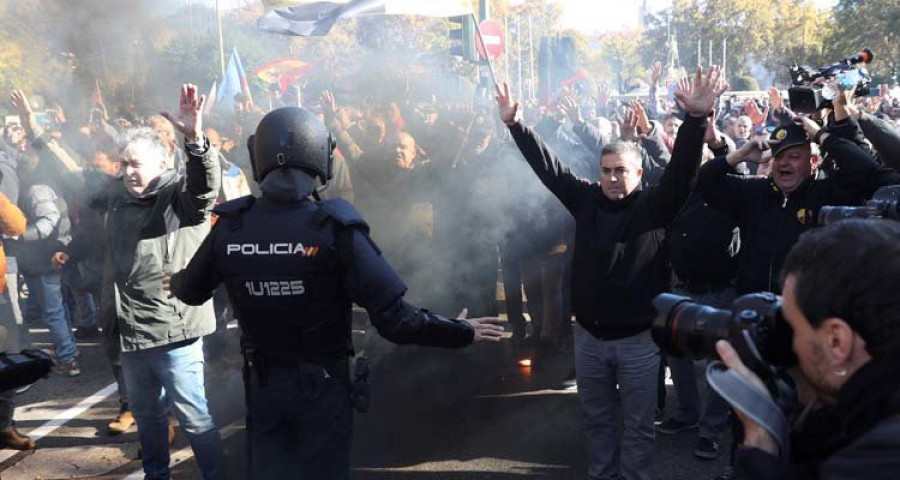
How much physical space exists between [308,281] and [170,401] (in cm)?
153

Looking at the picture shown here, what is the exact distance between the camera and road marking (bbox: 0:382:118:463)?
4709 mm

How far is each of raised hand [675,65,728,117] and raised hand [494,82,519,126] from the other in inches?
33.9

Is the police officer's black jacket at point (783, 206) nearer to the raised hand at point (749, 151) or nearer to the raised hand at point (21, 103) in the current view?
the raised hand at point (749, 151)

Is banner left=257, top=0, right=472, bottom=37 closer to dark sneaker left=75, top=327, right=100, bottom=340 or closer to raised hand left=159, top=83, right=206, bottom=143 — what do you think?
dark sneaker left=75, top=327, right=100, bottom=340

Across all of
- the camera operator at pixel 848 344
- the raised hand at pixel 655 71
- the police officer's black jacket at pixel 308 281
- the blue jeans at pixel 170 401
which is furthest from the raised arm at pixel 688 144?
the raised hand at pixel 655 71

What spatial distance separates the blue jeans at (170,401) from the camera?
366cm

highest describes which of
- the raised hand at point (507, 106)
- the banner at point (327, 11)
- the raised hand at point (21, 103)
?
the banner at point (327, 11)

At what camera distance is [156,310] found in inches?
Result: 147

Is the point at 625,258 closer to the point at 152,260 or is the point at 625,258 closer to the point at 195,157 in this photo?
the point at 195,157

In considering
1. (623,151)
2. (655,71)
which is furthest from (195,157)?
(655,71)

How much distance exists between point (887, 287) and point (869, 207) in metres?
1.79

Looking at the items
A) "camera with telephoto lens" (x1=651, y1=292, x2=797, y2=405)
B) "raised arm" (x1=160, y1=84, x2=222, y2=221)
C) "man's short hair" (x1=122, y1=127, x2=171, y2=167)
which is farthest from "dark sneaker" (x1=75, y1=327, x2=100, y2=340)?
"camera with telephoto lens" (x1=651, y1=292, x2=797, y2=405)

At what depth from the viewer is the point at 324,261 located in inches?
103

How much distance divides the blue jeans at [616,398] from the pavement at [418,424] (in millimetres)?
643
